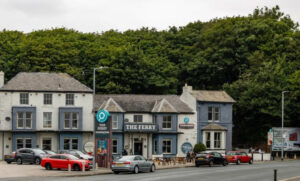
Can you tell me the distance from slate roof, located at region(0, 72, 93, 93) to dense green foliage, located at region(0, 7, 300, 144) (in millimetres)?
16812

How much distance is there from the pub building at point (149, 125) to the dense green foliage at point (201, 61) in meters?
13.9

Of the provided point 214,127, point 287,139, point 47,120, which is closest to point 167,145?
point 214,127

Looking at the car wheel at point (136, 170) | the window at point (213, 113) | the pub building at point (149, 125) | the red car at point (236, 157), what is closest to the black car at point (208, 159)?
the red car at point (236, 157)

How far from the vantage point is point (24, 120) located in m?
64.6

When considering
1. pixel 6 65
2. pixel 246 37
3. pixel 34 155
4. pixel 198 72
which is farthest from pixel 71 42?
pixel 34 155

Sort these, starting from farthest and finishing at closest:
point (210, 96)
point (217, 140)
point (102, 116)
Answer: point (210, 96), point (217, 140), point (102, 116)

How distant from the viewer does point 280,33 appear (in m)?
94.1

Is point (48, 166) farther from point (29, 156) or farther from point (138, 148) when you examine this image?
point (138, 148)

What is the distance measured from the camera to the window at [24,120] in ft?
211

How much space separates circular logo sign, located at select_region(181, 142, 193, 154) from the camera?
231 feet

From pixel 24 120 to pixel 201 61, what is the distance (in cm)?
3726

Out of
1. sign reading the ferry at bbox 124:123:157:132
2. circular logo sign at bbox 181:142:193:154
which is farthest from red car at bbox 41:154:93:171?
circular logo sign at bbox 181:142:193:154

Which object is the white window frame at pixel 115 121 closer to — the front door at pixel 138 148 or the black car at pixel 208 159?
the front door at pixel 138 148

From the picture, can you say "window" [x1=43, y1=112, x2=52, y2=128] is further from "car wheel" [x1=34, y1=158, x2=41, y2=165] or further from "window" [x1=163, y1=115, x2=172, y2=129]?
"car wheel" [x1=34, y1=158, x2=41, y2=165]
